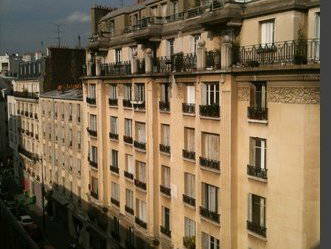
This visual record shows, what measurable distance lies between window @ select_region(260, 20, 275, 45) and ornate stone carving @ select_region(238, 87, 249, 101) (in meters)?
1.67

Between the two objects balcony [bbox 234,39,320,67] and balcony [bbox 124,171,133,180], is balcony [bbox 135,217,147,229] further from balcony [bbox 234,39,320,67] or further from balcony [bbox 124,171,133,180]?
balcony [bbox 234,39,320,67]

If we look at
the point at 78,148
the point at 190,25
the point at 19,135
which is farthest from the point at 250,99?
the point at 19,135

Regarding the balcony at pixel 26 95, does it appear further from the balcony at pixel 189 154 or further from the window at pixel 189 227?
the window at pixel 189 227

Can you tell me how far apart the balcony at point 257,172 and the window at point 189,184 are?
140 inches

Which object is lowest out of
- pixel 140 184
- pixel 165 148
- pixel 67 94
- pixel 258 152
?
pixel 140 184

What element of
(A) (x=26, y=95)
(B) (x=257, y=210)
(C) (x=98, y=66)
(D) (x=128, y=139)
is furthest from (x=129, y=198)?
(A) (x=26, y=95)

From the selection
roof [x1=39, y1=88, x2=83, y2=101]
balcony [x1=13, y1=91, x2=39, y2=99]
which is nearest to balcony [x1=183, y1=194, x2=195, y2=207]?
roof [x1=39, y1=88, x2=83, y2=101]

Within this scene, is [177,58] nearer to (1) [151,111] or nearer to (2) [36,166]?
(1) [151,111]

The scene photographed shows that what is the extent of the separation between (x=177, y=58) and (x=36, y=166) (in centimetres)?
2733

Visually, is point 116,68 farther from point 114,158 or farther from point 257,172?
point 257,172

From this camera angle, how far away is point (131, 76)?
21.5m

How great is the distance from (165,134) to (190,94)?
2.81 meters

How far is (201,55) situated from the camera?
1630cm

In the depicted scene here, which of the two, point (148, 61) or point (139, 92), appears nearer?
point (148, 61)
